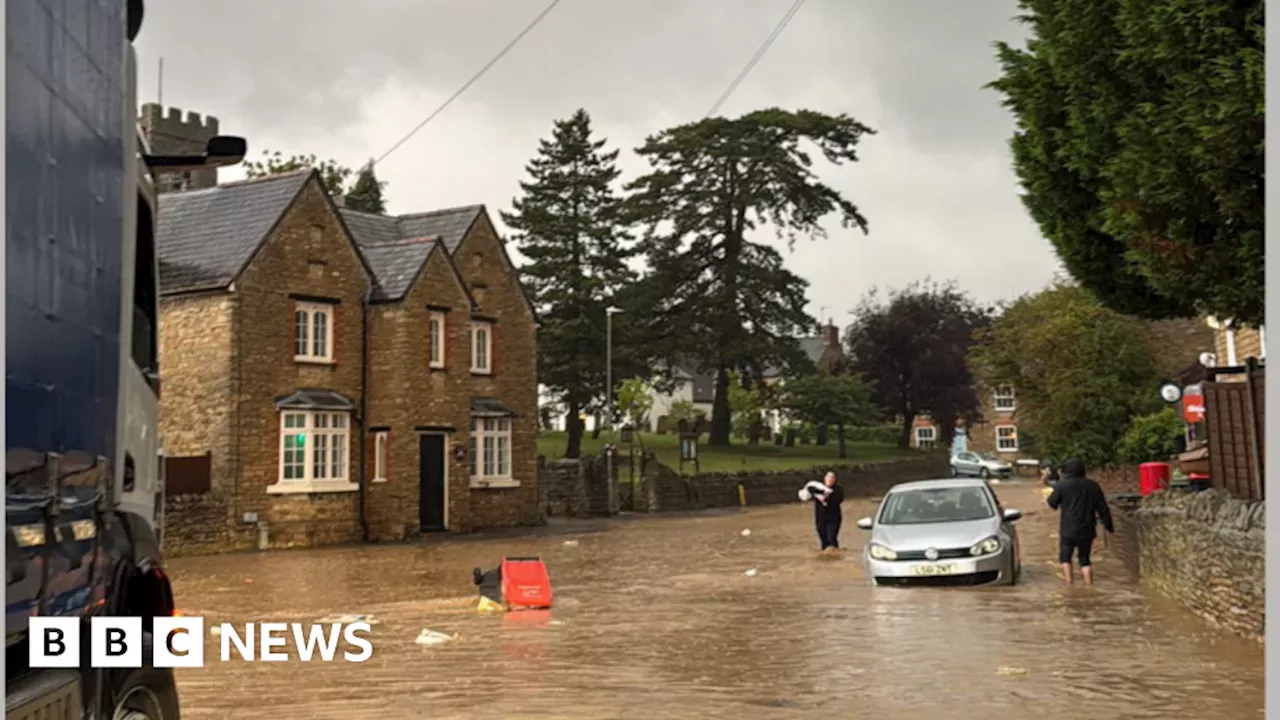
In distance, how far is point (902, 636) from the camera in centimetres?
1311

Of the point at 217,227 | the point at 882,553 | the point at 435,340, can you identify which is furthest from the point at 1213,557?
the point at 217,227

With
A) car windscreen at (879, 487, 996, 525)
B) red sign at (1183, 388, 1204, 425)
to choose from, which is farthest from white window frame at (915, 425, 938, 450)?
car windscreen at (879, 487, 996, 525)

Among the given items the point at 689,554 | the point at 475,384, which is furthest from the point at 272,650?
the point at 475,384

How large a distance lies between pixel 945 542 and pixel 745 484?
130 feet

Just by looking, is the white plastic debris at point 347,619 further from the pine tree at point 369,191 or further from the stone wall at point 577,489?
the pine tree at point 369,191

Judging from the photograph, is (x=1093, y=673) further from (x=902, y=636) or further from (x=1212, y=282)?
(x=1212, y=282)

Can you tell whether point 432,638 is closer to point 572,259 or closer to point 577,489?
point 577,489

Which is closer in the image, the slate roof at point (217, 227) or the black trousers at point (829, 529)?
the black trousers at point (829, 529)

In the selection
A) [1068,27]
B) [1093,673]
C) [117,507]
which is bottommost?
[1093,673]

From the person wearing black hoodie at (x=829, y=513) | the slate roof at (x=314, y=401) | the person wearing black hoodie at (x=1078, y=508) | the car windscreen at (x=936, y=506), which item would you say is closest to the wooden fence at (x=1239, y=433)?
the person wearing black hoodie at (x=1078, y=508)

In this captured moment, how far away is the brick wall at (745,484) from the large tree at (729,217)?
7.35 meters

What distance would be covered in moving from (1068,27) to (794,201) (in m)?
51.9

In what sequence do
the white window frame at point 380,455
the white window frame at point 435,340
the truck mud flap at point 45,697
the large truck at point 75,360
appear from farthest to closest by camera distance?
1. the white window frame at point 435,340
2. the white window frame at point 380,455
3. the truck mud flap at point 45,697
4. the large truck at point 75,360

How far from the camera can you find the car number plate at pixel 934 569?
1684cm
